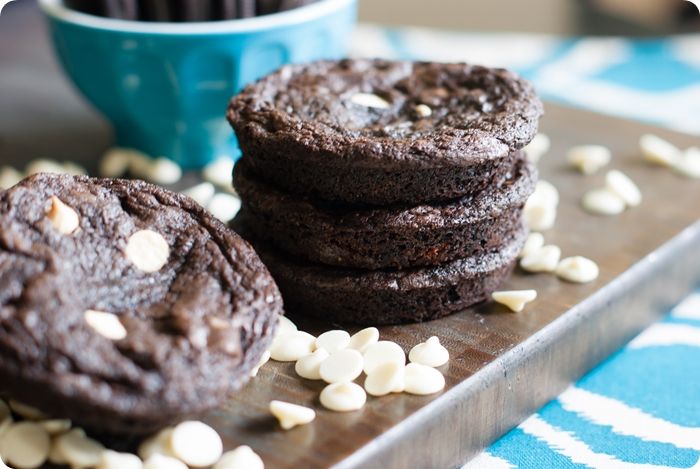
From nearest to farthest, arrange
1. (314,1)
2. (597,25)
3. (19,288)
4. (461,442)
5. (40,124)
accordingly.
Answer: (19,288), (461,442), (314,1), (40,124), (597,25)

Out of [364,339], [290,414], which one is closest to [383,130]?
[364,339]

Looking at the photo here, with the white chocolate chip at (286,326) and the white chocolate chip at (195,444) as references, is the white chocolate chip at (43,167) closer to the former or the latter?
the white chocolate chip at (286,326)

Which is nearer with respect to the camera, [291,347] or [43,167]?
[291,347]

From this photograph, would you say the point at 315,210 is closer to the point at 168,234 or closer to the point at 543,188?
the point at 168,234

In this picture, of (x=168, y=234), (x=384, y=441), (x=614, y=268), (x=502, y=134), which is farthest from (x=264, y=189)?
(x=614, y=268)

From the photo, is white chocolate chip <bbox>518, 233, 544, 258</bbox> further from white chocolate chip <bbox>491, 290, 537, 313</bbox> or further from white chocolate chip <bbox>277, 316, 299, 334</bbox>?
white chocolate chip <bbox>277, 316, 299, 334</bbox>

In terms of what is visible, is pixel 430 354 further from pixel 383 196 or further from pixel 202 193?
pixel 202 193
